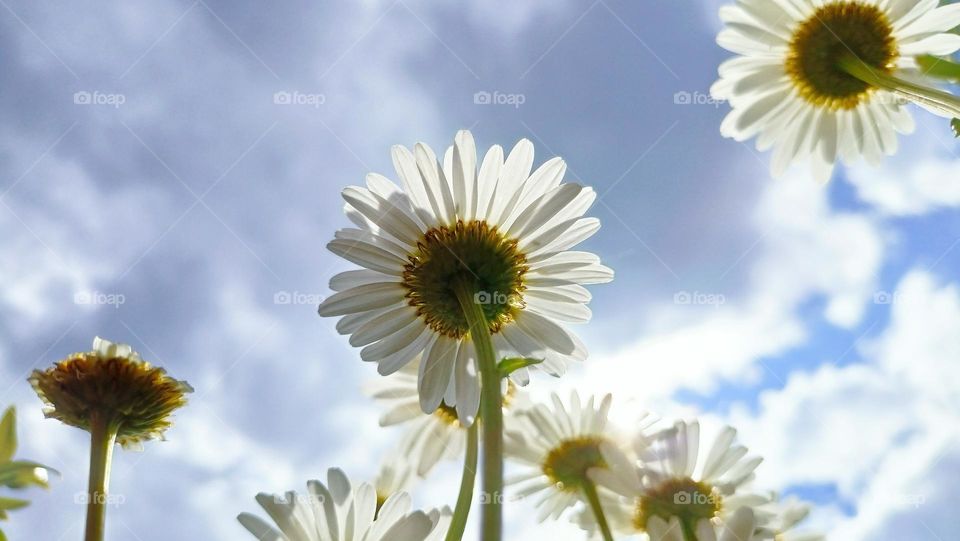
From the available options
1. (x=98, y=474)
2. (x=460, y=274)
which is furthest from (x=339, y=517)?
(x=460, y=274)

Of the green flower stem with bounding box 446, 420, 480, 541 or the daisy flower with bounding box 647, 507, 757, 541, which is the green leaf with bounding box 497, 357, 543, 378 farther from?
the daisy flower with bounding box 647, 507, 757, 541

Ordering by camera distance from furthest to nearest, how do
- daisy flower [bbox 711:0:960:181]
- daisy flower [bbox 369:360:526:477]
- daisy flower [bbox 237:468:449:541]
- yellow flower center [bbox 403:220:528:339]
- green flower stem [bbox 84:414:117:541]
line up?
daisy flower [bbox 711:0:960:181]
daisy flower [bbox 369:360:526:477]
yellow flower center [bbox 403:220:528:339]
daisy flower [bbox 237:468:449:541]
green flower stem [bbox 84:414:117:541]

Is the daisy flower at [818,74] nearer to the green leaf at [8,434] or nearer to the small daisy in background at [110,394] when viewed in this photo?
the small daisy in background at [110,394]

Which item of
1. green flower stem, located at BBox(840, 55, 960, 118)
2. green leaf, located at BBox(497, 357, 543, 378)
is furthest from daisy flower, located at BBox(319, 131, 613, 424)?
green flower stem, located at BBox(840, 55, 960, 118)

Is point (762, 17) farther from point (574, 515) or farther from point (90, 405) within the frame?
point (90, 405)

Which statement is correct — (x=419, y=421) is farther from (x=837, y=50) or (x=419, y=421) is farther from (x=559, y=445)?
(x=837, y=50)

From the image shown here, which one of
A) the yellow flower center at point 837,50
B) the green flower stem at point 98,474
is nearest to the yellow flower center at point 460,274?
the green flower stem at point 98,474
